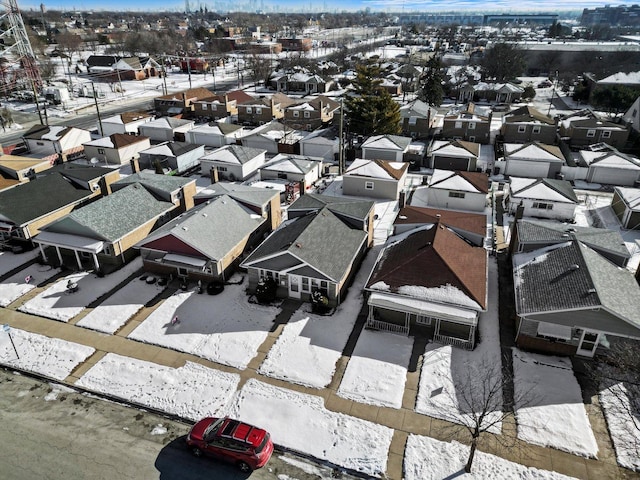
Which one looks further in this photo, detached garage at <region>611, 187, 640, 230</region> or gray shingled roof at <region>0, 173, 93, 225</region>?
detached garage at <region>611, 187, 640, 230</region>

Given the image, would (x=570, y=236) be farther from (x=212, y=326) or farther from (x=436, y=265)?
(x=212, y=326)

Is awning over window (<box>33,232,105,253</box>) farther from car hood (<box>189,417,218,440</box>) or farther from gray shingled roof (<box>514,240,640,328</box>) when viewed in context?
gray shingled roof (<box>514,240,640,328</box>)

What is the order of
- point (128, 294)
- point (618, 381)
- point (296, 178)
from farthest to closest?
point (296, 178), point (128, 294), point (618, 381)

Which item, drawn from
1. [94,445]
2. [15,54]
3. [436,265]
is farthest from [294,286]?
[15,54]

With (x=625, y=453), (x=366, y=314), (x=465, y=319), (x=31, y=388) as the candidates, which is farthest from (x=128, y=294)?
(x=625, y=453)

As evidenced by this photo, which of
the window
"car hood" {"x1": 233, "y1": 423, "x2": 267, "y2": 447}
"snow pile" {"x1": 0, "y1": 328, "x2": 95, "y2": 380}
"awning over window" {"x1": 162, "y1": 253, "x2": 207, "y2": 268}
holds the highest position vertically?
"awning over window" {"x1": 162, "y1": 253, "x2": 207, "y2": 268}

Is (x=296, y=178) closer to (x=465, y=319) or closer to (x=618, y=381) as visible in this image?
(x=465, y=319)

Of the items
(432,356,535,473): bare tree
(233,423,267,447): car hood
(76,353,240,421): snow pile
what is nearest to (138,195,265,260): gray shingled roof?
(76,353,240,421): snow pile
